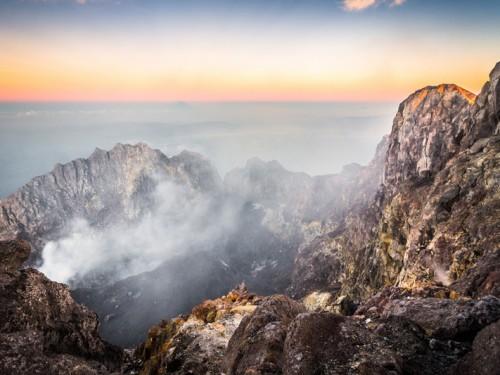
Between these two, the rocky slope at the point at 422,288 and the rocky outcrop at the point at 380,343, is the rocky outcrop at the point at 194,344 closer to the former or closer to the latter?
the rocky slope at the point at 422,288

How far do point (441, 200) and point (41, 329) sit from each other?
90.3 meters

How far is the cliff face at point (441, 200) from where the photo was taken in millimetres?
64688

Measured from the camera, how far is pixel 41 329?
128ft

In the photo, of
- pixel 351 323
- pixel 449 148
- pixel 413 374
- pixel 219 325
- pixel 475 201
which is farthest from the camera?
pixel 449 148

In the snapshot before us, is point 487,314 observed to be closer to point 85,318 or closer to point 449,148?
point 85,318

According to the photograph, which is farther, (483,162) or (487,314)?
(483,162)

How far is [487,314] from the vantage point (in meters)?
25.1

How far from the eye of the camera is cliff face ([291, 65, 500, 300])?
212 ft

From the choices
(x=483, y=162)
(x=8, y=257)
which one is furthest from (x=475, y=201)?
(x=8, y=257)

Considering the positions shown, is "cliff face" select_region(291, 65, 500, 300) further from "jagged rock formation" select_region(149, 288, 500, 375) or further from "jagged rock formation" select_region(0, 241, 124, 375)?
"jagged rock formation" select_region(0, 241, 124, 375)

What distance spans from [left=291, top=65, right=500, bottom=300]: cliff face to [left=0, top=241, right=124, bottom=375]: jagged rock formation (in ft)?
149

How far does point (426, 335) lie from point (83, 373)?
27.9m

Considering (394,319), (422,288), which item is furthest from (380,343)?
(422,288)

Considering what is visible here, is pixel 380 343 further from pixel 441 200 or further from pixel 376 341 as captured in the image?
pixel 441 200
